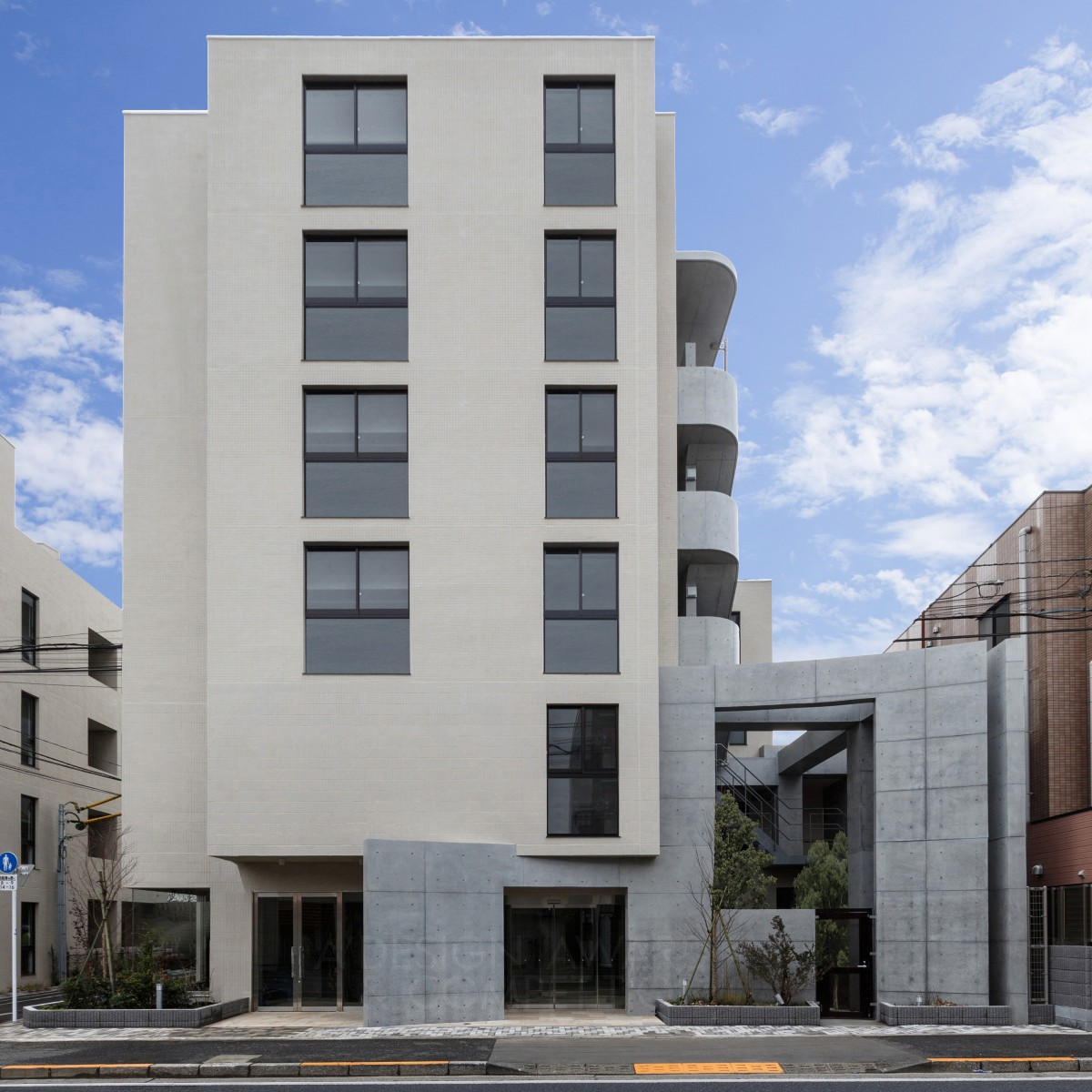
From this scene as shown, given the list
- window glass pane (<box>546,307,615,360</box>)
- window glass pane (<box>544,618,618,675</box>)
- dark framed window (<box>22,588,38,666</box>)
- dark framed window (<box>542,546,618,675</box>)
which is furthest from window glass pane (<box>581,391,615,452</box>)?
dark framed window (<box>22,588,38,666</box>)

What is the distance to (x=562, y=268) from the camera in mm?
27406

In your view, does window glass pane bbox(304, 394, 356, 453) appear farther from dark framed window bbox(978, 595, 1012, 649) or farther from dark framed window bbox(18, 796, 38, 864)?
dark framed window bbox(18, 796, 38, 864)

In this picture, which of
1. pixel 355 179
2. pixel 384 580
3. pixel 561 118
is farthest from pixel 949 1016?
pixel 355 179

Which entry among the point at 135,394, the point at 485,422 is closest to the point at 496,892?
the point at 485,422

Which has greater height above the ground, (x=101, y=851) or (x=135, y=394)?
(x=135, y=394)

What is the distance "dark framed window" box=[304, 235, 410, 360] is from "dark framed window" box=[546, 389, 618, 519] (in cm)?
352

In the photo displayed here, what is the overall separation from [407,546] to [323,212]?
7.24 metres

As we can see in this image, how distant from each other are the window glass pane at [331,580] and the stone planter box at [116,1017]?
7.98 metres

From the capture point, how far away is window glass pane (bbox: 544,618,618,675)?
2630 cm

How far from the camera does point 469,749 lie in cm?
2592

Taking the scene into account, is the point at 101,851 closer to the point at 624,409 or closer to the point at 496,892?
the point at 496,892

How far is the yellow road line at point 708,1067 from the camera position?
1834cm

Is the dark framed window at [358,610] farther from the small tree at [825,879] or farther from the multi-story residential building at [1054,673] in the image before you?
the small tree at [825,879]

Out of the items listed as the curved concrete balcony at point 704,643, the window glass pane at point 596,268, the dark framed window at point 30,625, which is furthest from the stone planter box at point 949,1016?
the dark framed window at point 30,625
